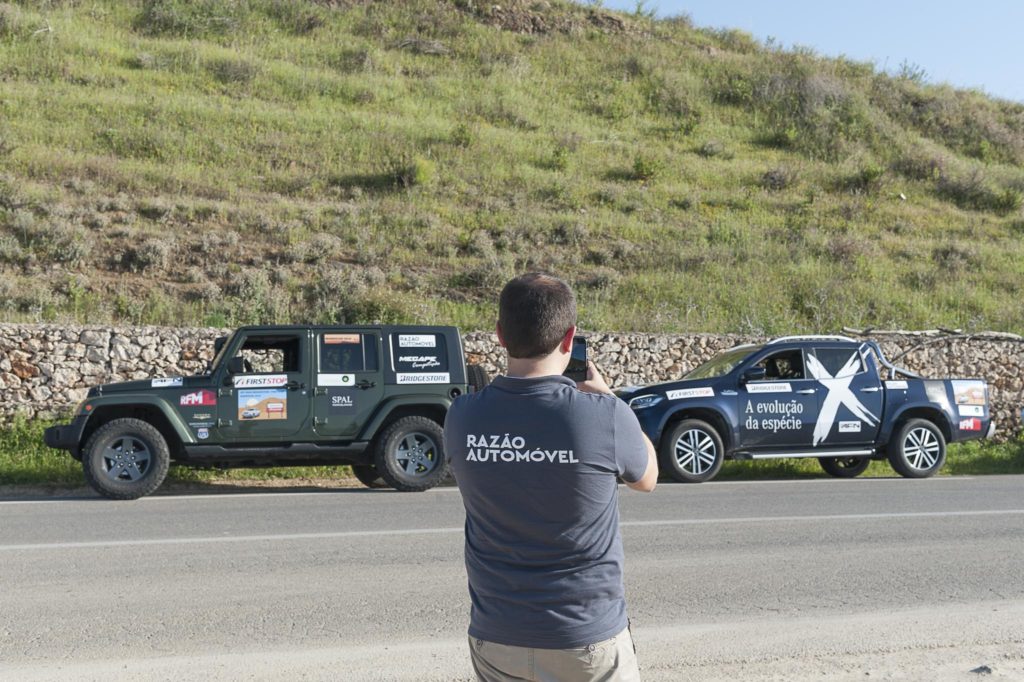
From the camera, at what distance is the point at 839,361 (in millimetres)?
14633

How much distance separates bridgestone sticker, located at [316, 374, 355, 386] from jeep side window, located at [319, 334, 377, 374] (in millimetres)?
51

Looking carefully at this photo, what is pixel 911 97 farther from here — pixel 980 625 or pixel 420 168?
pixel 980 625

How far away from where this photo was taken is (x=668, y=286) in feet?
81.7

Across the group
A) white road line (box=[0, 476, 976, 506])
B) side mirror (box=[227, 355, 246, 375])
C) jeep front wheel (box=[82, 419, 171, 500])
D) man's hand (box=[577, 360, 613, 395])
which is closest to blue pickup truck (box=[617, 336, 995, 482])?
white road line (box=[0, 476, 976, 506])

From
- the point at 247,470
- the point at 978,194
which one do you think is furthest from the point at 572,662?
the point at 978,194

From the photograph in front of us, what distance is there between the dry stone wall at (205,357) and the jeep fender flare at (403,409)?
488 cm

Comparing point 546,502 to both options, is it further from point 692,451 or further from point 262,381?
point 692,451

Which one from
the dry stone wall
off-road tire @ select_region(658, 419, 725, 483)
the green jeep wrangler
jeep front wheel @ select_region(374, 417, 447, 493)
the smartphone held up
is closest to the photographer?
the smartphone held up

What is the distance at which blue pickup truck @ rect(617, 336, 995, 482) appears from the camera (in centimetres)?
1380

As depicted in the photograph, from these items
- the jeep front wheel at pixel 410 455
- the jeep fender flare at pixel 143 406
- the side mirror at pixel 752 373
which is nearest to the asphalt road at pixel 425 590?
the jeep fender flare at pixel 143 406

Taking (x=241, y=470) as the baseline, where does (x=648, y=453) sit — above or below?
above

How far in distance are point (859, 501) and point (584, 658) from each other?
32.1 ft

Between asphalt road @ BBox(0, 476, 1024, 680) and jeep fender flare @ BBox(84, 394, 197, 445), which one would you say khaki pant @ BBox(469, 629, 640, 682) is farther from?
jeep fender flare @ BBox(84, 394, 197, 445)

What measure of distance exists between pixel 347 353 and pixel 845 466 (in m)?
7.63
